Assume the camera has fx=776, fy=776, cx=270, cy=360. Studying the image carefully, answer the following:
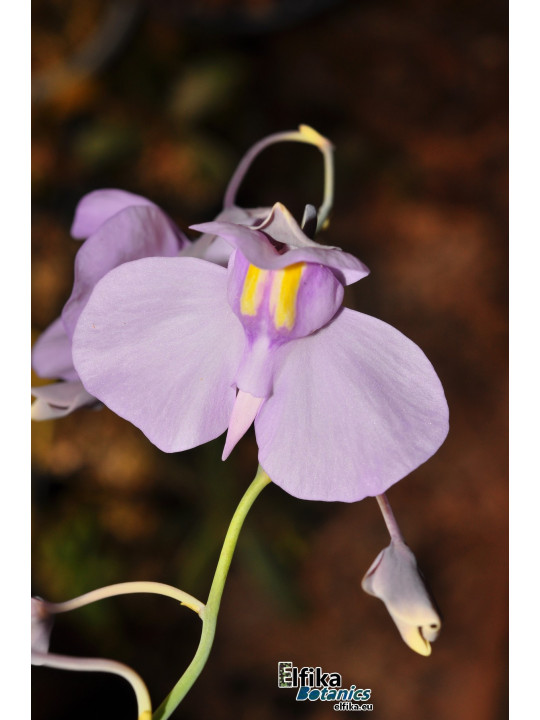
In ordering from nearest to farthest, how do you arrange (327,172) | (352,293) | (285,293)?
(285,293) → (327,172) → (352,293)

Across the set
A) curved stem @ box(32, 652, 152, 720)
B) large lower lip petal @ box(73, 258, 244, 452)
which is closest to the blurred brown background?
curved stem @ box(32, 652, 152, 720)

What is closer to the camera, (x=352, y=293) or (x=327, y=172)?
(x=327, y=172)

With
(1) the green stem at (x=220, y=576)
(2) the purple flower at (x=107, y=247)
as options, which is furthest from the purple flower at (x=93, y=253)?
(1) the green stem at (x=220, y=576)

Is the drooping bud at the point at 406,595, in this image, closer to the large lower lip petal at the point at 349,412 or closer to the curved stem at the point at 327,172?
the large lower lip petal at the point at 349,412

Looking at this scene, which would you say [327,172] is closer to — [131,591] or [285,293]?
[285,293]

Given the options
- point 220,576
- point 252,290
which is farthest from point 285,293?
point 220,576
